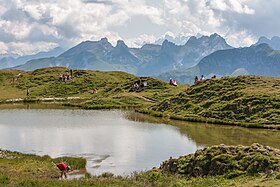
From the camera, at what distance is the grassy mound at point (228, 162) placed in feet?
104

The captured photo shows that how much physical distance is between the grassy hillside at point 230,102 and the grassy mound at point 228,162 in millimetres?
41489

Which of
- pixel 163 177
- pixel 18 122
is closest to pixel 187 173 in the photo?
pixel 163 177

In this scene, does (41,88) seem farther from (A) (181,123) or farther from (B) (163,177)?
(B) (163,177)

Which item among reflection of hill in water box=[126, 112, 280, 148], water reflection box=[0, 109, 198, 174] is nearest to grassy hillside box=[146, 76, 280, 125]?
reflection of hill in water box=[126, 112, 280, 148]

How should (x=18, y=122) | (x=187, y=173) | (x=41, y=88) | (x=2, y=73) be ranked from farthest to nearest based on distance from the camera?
(x=2, y=73), (x=41, y=88), (x=18, y=122), (x=187, y=173)

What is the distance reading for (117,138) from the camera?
6112cm

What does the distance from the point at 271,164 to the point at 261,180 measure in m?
3.79

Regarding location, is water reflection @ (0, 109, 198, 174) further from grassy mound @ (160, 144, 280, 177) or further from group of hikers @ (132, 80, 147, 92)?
group of hikers @ (132, 80, 147, 92)

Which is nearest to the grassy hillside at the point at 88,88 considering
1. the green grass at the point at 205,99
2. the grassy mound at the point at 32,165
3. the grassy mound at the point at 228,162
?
the green grass at the point at 205,99

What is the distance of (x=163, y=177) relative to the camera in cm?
3122

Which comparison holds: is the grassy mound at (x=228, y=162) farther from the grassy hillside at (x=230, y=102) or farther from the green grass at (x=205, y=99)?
the grassy hillside at (x=230, y=102)

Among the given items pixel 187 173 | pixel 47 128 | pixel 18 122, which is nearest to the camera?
A: pixel 187 173

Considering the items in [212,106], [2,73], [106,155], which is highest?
[2,73]

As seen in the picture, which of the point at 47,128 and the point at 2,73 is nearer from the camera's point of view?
the point at 47,128
